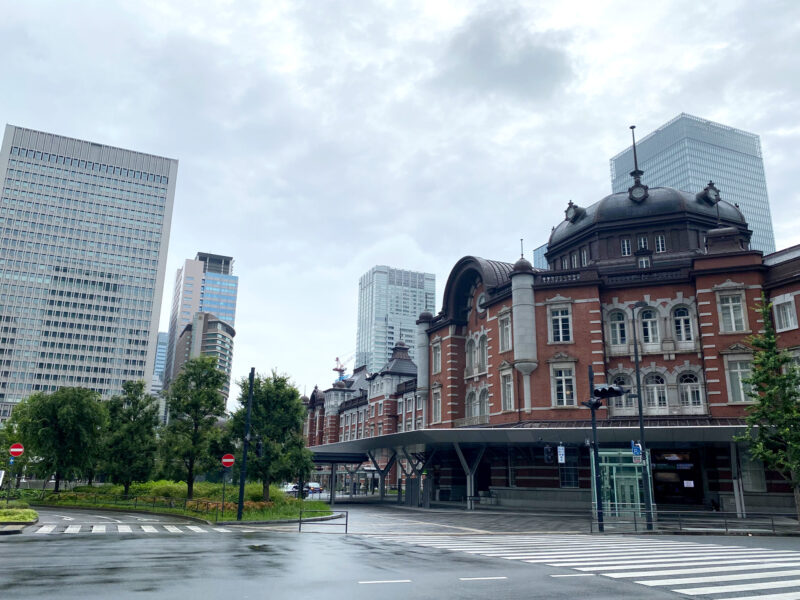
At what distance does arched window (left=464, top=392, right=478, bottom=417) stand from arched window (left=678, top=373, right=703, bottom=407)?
624 inches

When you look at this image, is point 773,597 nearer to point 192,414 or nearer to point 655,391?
point 655,391

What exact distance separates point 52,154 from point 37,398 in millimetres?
120581

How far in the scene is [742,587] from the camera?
35.3 ft

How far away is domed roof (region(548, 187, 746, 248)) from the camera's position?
44750 mm

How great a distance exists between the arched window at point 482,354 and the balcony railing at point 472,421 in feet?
12.5

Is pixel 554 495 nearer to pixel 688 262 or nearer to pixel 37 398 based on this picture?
pixel 688 262

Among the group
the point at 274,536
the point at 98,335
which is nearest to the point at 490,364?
the point at 274,536

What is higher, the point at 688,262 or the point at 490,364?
the point at 688,262

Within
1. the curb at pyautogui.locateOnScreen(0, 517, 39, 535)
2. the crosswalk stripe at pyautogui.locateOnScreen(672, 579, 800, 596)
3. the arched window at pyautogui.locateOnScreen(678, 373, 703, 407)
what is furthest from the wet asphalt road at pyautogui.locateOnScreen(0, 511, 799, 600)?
the arched window at pyautogui.locateOnScreen(678, 373, 703, 407)

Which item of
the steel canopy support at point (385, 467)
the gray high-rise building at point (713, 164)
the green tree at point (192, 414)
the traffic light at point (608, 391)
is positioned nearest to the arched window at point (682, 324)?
the traffic light at point (608, 391)

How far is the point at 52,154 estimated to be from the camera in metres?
138

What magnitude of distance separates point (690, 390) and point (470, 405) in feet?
56.4

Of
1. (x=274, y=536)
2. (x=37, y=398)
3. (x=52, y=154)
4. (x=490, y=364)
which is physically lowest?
(x=274, y=536)

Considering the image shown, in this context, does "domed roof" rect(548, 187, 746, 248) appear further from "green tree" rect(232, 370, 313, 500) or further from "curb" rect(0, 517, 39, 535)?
"curb" rect(0, 517, 39, 535)
